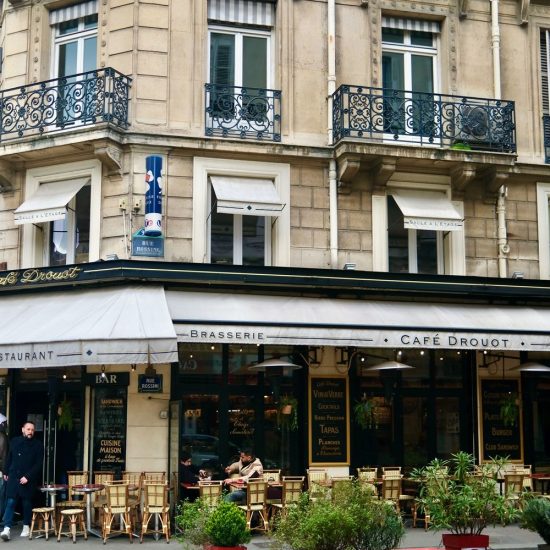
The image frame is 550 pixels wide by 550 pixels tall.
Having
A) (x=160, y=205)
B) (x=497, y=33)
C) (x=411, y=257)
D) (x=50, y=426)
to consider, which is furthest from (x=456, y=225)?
(x=50, y=426)

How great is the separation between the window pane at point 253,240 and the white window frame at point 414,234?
2.03m

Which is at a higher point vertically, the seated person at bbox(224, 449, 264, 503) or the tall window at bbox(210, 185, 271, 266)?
the tall window at bbox(210, 185, 271, 266)

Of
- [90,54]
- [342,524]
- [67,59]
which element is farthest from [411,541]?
[67,59]

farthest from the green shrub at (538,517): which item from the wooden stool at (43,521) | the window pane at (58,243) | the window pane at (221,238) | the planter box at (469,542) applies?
the window pane at (58,243)

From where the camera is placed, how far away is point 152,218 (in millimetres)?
14562

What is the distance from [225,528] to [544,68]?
1232cm

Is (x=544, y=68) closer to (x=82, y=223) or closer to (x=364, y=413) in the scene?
(x=364, y=413)

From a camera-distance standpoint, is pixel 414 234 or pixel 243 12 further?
pixel 414 234

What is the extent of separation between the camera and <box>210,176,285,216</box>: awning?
49.2ft

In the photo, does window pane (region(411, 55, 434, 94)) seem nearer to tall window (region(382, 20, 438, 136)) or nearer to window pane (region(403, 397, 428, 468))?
tall window (region(382, 20, 438, 136))

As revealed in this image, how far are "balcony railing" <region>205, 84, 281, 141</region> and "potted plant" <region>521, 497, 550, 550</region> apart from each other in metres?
7.86

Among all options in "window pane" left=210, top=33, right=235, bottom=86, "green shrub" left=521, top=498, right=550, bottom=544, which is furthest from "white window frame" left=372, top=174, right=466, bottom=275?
"green shrub" left=521, top=498, right=550, bottom=544

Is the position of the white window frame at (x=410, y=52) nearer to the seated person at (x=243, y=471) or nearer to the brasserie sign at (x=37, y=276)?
the brasserie sign at (x=37, y=276)

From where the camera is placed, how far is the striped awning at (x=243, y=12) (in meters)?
16.0
